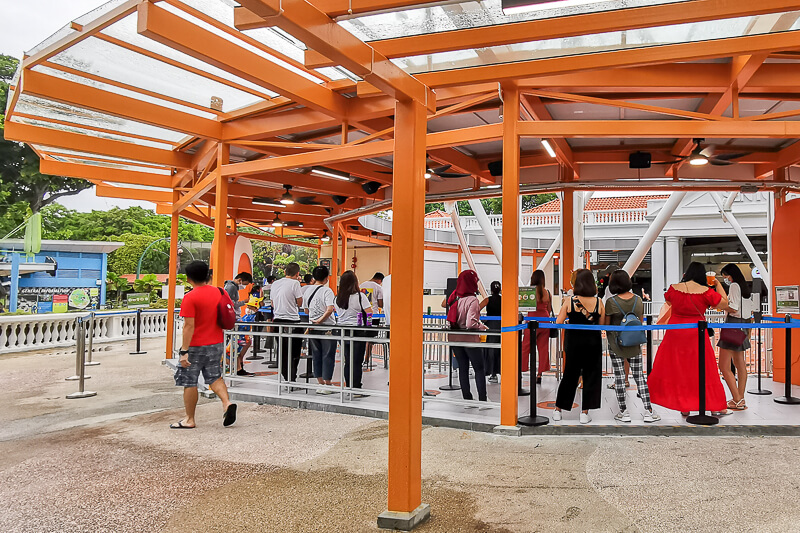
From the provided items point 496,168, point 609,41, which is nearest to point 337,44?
point 609,41

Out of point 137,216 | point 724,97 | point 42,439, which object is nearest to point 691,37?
point 724,97

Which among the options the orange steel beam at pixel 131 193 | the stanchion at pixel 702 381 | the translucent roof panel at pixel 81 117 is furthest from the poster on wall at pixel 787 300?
the orange steel beam at pixel 131 193

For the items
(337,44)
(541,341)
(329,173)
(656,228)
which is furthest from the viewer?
(656,228)

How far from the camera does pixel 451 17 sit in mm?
3971

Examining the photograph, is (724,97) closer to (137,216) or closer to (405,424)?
(405,424)

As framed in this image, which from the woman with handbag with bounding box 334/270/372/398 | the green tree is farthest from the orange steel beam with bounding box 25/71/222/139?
the green tree

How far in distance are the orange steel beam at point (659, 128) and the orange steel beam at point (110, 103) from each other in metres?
4.99

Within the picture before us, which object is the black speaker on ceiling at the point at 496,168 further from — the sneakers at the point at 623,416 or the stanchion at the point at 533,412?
the sneakers at the point at 623,416

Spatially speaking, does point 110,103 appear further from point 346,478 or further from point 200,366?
point 346,478

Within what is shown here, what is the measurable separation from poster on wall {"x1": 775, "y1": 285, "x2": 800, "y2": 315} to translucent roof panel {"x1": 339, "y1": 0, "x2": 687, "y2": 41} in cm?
596

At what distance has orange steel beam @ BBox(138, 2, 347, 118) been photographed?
4914mm

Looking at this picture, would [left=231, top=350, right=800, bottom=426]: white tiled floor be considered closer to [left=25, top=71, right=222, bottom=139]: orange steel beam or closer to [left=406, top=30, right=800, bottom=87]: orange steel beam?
[left=406, top=30, right=800, bottom=87]: orange steel beam

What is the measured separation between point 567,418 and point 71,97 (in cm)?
710

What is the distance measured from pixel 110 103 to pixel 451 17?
17.1ft
